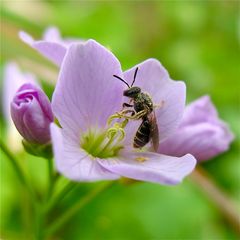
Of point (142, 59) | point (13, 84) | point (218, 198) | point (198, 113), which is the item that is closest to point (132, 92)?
point (198, 113)

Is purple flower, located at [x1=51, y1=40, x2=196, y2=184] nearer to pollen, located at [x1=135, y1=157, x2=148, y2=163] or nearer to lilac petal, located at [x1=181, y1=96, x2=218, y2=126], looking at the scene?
pollen, located at [x1=135, y1=157, x2=148, y2=163]

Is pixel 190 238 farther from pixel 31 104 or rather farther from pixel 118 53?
pixel 31 104

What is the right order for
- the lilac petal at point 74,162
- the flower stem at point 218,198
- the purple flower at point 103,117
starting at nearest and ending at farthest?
the lilac petal at point 74,162 < the purple flower at point 103,117 < the flower stem at point 218,198

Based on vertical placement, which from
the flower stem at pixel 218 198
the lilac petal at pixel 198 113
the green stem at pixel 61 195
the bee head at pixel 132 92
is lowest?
the flower stem at pixel 218 198

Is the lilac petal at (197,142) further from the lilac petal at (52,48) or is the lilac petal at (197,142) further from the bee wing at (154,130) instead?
the lilac petal at (52,48)

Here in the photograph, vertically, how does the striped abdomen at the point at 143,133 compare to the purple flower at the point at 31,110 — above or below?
below

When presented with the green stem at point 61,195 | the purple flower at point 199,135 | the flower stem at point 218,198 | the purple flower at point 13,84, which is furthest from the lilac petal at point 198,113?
the flower stem at point 218,198

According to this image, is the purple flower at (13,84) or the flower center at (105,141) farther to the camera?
the purple flower at (13,84)
